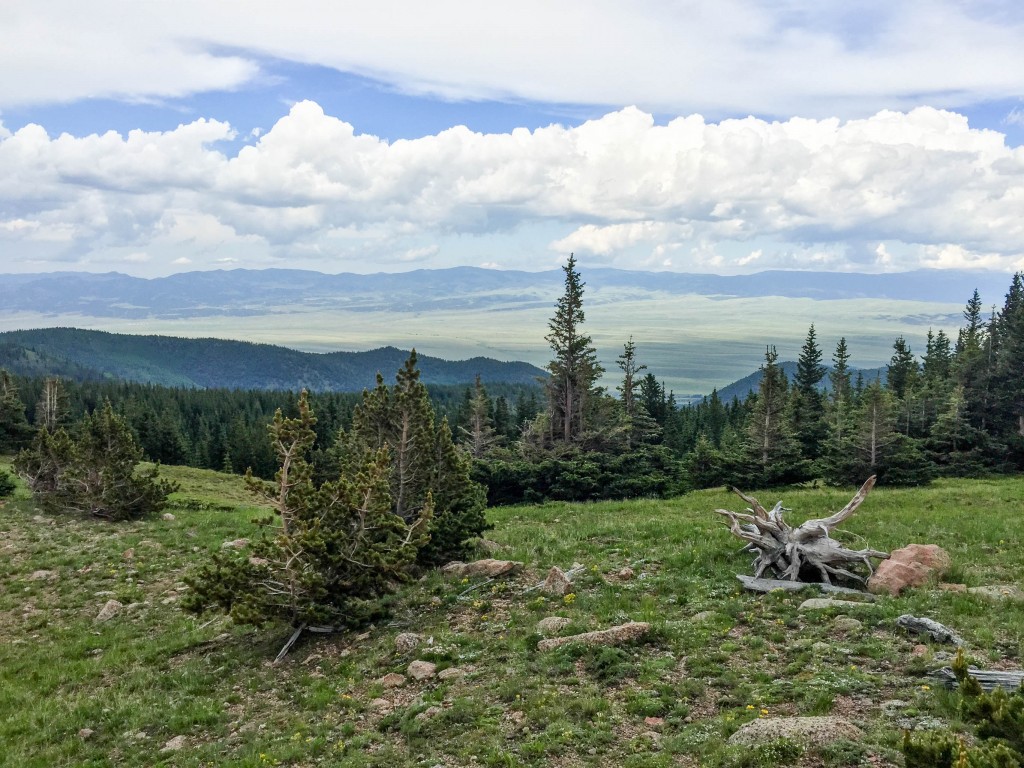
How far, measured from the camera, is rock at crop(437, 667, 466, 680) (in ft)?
41.6

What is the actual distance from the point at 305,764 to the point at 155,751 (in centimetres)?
321

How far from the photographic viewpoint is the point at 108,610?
18.9 metres

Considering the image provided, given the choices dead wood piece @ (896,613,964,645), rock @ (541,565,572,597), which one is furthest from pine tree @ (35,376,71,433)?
dead wood piece @ (896,613,964,645)

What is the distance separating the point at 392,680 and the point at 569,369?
1292 inches

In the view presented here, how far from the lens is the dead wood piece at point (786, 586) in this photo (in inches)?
586

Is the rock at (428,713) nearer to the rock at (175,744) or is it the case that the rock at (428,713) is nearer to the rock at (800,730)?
the rock at (175,744)

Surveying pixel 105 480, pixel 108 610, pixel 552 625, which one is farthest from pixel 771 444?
pixel 105 480

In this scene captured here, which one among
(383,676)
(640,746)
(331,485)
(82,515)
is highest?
(331,485)

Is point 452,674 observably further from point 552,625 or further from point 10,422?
point 10,422

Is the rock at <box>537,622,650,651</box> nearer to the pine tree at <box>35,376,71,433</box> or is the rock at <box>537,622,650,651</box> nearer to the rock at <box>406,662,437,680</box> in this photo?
the rock at <box>406,662,437,680</box>

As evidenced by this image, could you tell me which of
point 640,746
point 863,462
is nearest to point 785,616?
point 640,746

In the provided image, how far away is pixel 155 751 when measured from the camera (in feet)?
37.4

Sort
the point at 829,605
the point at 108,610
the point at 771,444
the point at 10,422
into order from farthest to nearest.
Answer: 1. the point at 10,422
2. the point at 771,444
3. the point at 108,610
4. the point at 829,605

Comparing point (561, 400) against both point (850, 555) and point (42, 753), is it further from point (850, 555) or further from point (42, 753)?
point (42, 753)
